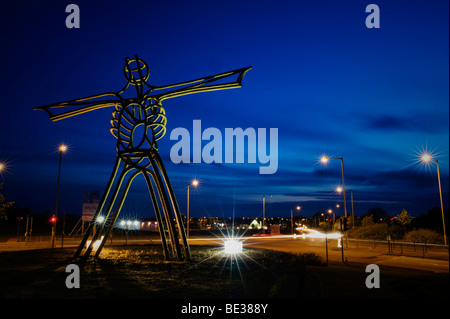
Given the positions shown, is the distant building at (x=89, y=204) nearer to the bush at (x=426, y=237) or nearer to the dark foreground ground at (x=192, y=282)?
the dark foreground ground at (x=192, y=282)

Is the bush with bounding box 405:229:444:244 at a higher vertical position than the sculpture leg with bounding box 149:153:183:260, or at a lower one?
lower

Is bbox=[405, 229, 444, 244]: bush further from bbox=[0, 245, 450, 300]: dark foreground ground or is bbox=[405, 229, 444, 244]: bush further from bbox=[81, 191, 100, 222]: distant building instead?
bbox=[81, 191, 100, 222]: distant building

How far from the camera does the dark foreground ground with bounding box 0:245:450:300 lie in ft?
25.1

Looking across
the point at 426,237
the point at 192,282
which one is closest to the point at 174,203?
the point at 192,282

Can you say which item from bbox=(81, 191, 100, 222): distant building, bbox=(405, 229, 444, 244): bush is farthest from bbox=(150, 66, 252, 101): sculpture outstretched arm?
bbox=(405, 229, 444, 244): bush

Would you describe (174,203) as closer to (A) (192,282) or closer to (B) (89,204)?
(A) (192,282)

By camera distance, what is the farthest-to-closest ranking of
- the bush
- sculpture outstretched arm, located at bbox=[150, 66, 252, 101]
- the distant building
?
the bush < the distant building < sculpture outstretched arm, located at bbox=[150, 66, 252, 101]

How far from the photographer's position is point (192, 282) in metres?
9.22

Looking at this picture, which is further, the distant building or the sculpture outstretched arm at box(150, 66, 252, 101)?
the distant building

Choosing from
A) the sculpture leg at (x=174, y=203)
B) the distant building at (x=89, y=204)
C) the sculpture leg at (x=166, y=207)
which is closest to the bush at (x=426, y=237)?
the sculpture leg at (x=174, y=203)

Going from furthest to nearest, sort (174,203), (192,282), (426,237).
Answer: (426,237) → (174,203) → (192,282)

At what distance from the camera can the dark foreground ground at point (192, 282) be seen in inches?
302
